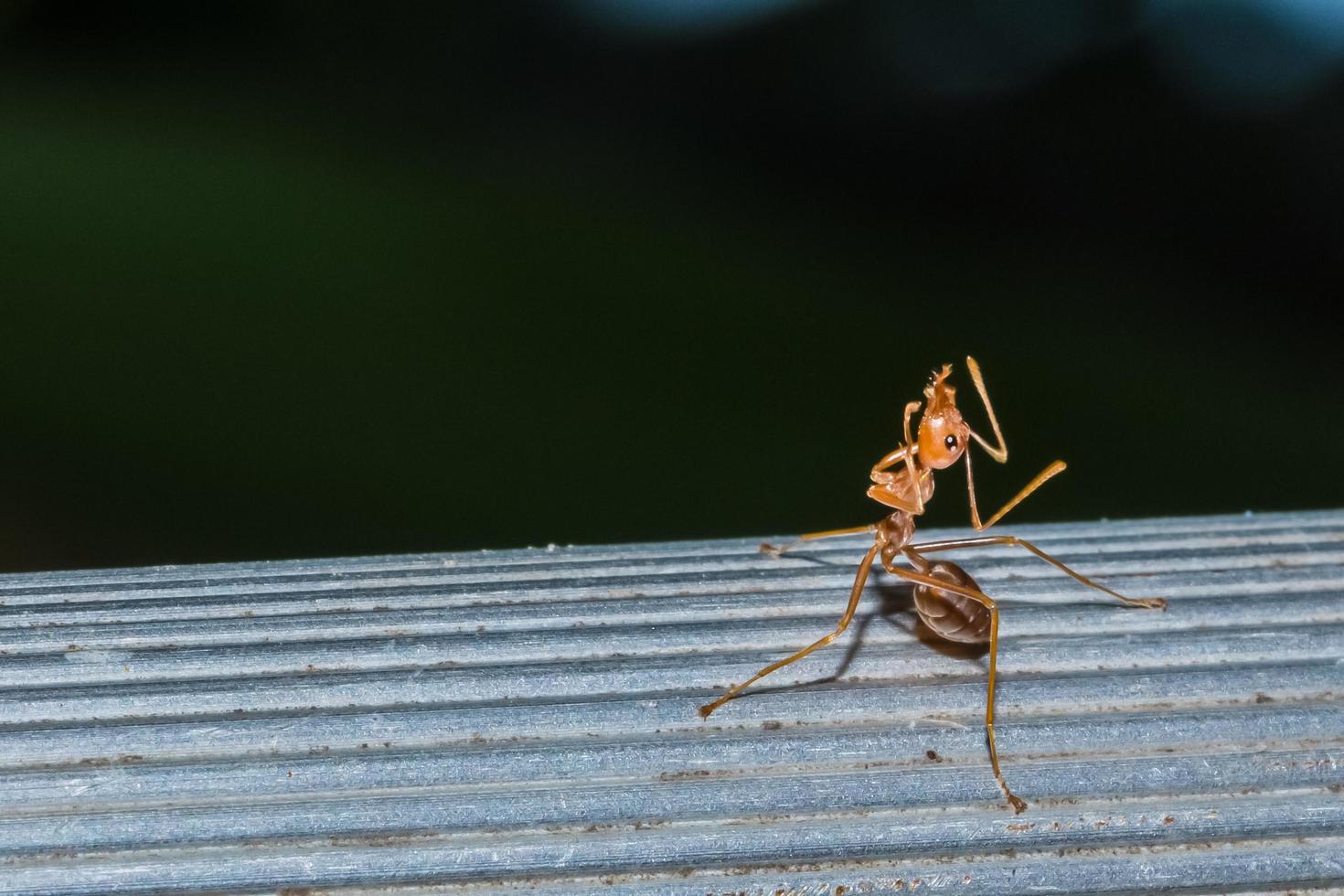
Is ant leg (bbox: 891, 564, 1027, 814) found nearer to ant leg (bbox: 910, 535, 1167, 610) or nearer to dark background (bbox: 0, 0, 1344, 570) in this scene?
ant leg (bbox: 910, 535, 1167, 610)

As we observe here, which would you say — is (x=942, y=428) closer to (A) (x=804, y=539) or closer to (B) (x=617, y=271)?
(A) (x=804, y=539)

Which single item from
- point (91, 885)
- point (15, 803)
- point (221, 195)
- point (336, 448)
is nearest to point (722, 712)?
point (91, 885)

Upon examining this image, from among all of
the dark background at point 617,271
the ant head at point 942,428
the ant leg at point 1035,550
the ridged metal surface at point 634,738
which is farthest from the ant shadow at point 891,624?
A: the dark background at point 617,271

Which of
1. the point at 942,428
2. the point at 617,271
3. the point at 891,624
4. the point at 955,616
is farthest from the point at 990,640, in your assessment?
the point at 617,271

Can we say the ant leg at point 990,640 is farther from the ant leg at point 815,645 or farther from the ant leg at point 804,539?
the ant leg at point 804,539

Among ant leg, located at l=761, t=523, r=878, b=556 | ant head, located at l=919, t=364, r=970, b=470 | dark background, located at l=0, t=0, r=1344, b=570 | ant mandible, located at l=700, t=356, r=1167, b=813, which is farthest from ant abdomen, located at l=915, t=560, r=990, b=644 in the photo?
dark background, located at l=0, t=0, r=1344, b=570

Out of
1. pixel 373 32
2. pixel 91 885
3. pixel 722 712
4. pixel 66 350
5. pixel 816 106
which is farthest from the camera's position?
pixel 816 106

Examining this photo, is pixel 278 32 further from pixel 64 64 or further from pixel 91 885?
pixel 91 885
